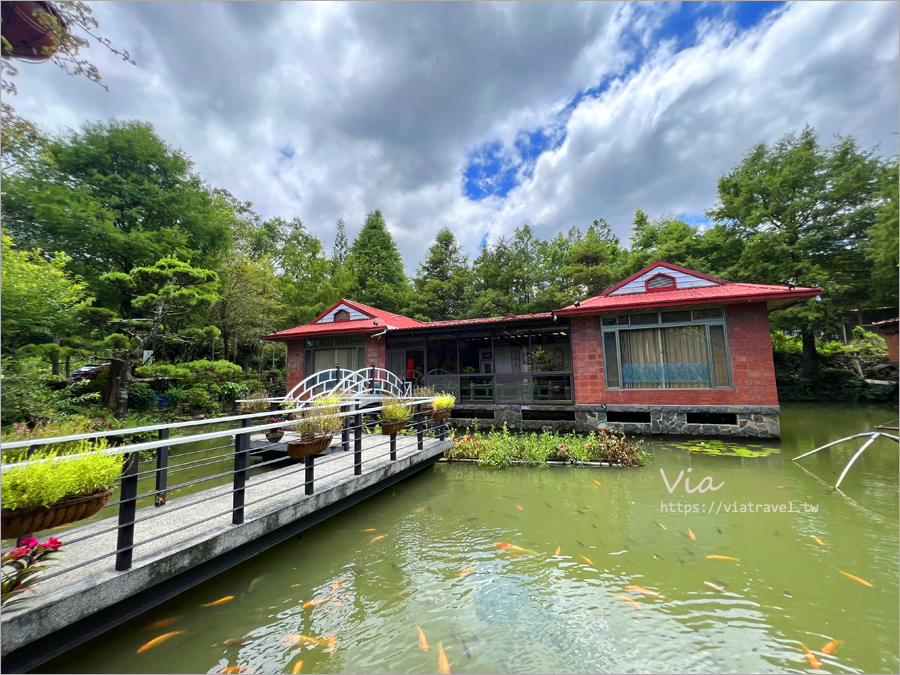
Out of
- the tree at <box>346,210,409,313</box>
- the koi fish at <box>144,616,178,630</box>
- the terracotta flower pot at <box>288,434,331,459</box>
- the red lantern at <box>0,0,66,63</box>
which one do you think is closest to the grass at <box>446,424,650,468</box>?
the terracotta flower pot at <box>288,434,331,459</box>

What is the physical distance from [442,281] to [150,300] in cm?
1551

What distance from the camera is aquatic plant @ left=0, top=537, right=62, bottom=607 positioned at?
1908mm

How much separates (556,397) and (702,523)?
777 centimetres

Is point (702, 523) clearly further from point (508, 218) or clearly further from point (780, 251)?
point (508, 218)

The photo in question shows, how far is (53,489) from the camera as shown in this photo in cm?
209

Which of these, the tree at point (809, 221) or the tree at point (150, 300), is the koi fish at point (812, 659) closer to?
the tree at point (150, 300)

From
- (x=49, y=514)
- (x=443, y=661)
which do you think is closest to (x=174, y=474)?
(x=49, y=514)

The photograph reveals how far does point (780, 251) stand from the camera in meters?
15.1

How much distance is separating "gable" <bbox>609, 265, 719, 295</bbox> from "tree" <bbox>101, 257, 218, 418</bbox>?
12771 mm

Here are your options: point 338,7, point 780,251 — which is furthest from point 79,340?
point 780,251

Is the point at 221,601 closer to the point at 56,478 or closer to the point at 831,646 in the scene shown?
the point at 56,478

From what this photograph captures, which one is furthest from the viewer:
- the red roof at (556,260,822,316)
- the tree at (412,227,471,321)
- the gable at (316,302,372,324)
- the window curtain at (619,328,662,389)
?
the tree at (412,227,471,321)

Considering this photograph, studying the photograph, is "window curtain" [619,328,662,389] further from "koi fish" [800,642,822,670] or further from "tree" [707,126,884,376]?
"tree" [707,126,884,376]

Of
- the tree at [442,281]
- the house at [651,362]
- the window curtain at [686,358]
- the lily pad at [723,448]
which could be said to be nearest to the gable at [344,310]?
the house at [651,362]
